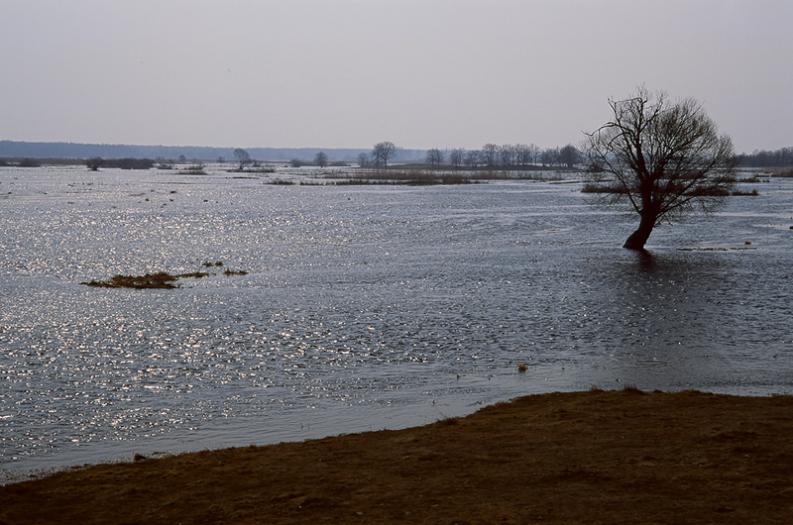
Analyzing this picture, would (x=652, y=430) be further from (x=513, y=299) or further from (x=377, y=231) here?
(x=377, y=231)

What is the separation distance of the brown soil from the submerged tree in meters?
35.5

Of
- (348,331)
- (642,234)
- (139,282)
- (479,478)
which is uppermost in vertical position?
(642,234)

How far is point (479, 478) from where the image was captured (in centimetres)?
1198

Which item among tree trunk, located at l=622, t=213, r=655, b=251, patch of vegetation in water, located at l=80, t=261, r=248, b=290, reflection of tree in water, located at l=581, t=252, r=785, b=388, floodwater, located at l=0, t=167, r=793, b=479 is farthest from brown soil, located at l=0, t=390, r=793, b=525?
tree trunk, located at l=622, t=213, r=655, b=251

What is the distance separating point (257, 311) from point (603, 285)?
14062mm

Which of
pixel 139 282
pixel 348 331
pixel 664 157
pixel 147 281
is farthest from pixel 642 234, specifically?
pixel 348 331

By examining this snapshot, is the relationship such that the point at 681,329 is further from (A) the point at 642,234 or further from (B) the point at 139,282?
(A) the point at 642,234

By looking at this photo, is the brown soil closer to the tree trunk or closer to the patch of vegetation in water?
the patch of vegetation in water

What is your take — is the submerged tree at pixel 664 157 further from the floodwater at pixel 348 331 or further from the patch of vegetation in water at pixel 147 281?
the patch of vegetation in water at pixel 147 281

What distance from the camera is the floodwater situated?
17.7 meters

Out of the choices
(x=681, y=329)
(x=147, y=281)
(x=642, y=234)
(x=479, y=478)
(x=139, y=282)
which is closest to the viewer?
(x=479, y=478)

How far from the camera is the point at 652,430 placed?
14.2 m

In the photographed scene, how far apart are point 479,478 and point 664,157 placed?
40274mm

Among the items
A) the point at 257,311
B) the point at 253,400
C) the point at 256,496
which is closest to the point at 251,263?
the point at 257,311
